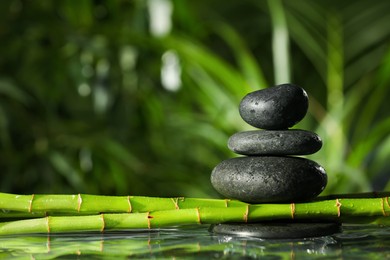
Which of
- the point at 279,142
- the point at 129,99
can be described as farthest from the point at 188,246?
the point at 129,99

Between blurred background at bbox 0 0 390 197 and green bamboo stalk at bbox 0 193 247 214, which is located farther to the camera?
blurred background at bbox 0 0 390 197

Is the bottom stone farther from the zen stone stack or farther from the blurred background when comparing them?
the blurred background

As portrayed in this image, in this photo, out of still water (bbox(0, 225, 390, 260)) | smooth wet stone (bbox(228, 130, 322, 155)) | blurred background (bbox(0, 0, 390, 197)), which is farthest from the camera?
blurred background (bbox(0, 0, 390, 197))

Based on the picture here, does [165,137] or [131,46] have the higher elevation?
[131,46]

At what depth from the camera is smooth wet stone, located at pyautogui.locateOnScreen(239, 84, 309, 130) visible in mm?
672

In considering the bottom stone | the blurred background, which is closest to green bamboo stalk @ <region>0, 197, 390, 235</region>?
the bottom stone

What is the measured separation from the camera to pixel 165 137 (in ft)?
6.45

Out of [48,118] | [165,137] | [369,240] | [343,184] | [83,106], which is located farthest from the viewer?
[83,106]

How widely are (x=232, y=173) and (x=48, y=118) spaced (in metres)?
1.18

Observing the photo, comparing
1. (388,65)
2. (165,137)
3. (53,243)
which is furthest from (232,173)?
(165,137)

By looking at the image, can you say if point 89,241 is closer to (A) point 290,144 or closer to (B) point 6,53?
(A) point 290,144

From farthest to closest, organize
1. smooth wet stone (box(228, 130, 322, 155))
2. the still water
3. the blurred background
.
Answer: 1. the blurred background
2. smooth wet stone (box(228, 130, 322, 155))
3. the still water

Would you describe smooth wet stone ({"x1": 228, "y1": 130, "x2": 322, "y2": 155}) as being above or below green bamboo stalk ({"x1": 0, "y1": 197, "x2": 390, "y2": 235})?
above

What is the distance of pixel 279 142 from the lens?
670 millimetres
